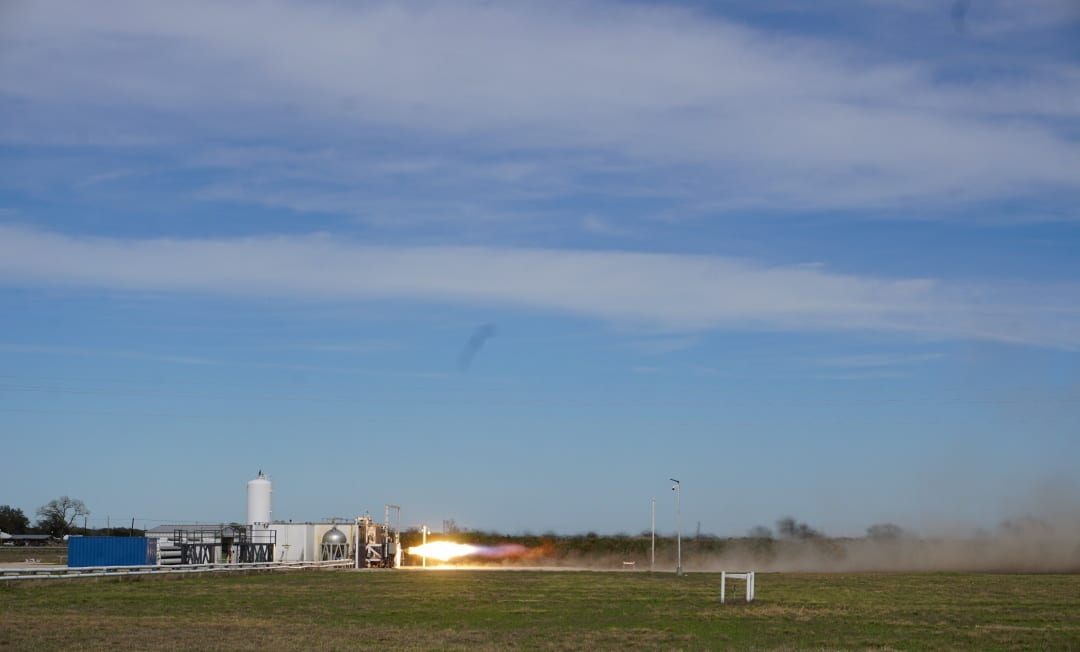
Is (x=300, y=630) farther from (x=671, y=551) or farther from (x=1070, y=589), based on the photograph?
(x=671, y=551)

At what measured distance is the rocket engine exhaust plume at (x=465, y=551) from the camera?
114 metres

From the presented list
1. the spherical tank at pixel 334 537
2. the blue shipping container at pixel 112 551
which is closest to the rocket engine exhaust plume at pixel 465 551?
the spherical tank at pixel 334 537

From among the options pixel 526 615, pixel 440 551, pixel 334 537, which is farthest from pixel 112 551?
pixel 526 615

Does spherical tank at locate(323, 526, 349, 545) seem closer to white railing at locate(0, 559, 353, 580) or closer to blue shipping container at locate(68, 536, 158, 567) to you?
white railing at locate(0, 559, 353, 580)

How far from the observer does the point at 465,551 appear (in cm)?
12094

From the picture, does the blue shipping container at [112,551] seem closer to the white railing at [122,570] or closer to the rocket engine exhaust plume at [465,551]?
the white railing at [122,570]

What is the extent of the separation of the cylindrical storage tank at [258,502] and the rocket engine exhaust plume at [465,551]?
14.1 metres

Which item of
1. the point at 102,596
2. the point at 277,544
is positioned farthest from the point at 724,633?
the point at 277,544

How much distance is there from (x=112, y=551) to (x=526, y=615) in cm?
5185

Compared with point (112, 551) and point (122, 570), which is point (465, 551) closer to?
point (112, 551)

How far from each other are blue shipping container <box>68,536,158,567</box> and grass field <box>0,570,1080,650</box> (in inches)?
682

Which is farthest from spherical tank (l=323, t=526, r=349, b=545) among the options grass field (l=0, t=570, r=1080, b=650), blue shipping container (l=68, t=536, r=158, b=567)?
grass field (l=0, t=570, r=1080, b=650)

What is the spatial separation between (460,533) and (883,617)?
101 meters

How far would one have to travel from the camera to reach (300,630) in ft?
120
